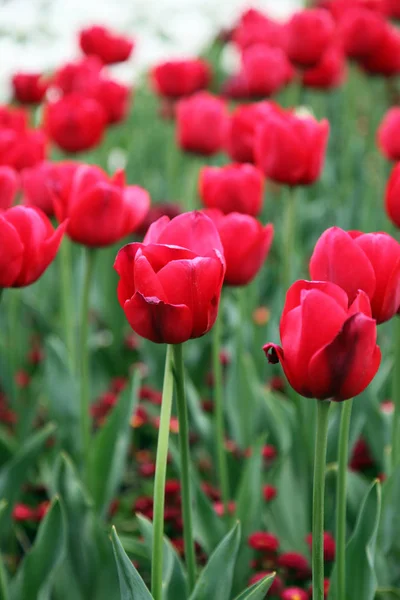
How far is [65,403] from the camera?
149 cm

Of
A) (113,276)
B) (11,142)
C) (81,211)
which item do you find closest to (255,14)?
(113,276)

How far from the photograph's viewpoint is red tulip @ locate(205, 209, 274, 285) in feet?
3.50

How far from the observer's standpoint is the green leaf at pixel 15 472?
129 centimetres

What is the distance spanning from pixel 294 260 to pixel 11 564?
927mm

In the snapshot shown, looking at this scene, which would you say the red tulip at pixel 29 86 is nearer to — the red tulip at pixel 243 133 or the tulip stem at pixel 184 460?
the red tulip at pixel 243 133

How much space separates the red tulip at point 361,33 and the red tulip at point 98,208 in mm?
1505

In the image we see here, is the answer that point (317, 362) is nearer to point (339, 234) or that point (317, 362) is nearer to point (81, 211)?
point (339, 234)

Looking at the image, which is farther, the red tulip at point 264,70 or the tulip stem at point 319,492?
the red tulip at point 264,70

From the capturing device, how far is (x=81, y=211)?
115cm

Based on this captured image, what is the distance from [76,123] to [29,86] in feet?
2.60

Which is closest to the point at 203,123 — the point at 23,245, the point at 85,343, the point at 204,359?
the point at 204,359

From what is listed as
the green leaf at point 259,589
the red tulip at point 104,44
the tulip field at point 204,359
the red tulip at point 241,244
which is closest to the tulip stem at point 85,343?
the tulip field at point 204,359

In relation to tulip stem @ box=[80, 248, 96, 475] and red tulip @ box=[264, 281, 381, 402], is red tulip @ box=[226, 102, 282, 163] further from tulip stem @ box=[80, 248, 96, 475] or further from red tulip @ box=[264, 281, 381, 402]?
red tulip @ box=[264, 281, 381, 402]

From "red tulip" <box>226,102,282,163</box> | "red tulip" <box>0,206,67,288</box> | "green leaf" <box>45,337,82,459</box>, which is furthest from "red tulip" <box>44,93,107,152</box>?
"red tulip" <box>0,206,67,288</box>
